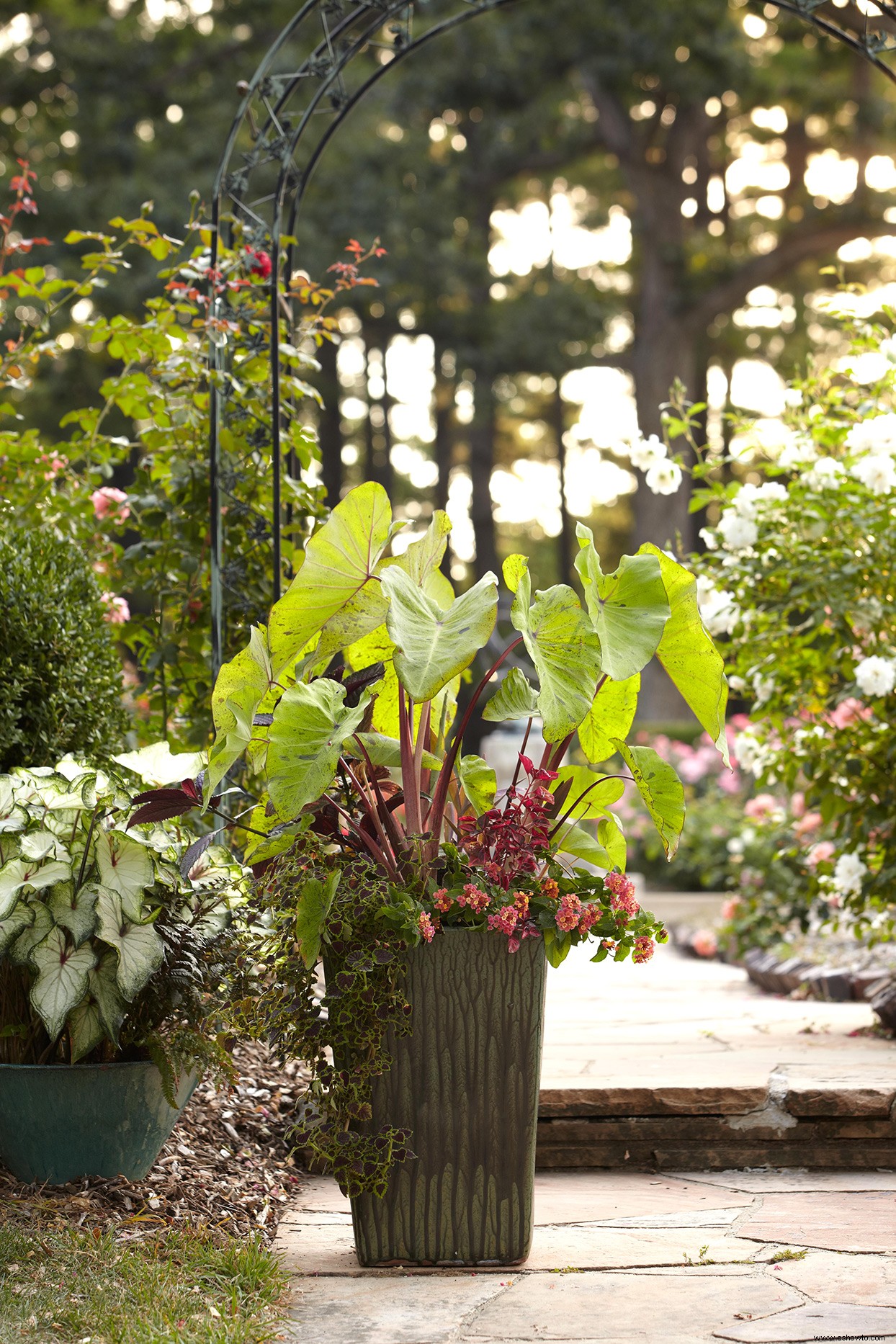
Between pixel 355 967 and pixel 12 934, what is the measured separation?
2.17 ft

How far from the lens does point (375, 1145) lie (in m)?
1.96

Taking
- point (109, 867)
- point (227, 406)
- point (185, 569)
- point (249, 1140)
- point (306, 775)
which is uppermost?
point (227, 406)

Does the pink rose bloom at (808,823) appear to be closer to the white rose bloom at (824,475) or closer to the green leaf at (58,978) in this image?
the white rose bloom at (824,475)

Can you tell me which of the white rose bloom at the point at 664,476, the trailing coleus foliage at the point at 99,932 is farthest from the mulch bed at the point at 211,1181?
the white rose bloom at the point at 664,476

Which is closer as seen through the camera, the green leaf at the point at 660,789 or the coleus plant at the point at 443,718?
the coleus plant at the point at 443,718

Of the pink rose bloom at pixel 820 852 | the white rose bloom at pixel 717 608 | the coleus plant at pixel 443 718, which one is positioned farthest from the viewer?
the pink rose bloom at pixel 820 852

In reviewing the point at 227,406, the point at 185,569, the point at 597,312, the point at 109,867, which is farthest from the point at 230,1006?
the point at 597,312

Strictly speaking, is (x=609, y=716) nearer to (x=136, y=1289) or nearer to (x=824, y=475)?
(x=136, y=1289)

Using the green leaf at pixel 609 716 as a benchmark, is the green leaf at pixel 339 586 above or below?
above

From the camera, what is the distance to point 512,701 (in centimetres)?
206

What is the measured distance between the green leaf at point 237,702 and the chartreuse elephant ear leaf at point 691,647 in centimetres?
69

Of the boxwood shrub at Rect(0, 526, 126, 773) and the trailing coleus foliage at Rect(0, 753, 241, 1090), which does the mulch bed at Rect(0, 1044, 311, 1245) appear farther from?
the boxwood shrub at Rect(0, 526, 126, 773)

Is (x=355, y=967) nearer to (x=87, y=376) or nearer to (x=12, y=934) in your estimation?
(x=12, y=934)

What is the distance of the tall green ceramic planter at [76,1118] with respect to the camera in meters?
2.17
